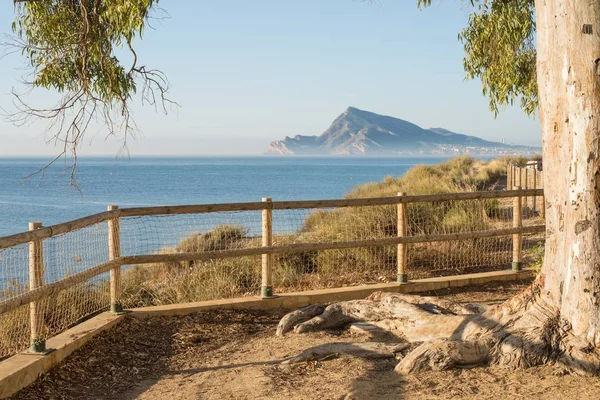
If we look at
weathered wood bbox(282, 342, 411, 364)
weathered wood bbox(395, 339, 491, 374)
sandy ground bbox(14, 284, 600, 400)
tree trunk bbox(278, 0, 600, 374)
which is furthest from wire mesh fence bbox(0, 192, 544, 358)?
tree trunk bbox(278, 0, 600, 374)

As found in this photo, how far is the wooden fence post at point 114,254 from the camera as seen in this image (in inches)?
326

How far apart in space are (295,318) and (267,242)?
58.4 inches

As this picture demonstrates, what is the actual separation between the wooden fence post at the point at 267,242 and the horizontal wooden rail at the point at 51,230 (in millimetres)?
1818

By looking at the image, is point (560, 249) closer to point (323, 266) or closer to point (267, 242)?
point (267, 242)

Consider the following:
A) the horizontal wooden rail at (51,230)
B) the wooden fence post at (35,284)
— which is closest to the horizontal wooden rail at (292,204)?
the horizontal wooden rail at (51,230)

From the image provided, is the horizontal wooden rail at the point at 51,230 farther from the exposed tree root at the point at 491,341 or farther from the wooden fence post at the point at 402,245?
the wooden fence post at the point at 402,245

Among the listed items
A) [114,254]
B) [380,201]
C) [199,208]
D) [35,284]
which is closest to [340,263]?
[380,201]

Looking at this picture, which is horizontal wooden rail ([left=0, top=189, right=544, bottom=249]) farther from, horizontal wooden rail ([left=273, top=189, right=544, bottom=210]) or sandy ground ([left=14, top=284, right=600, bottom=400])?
sandy ground ([left=14, top=284, right=600, bottom=400])

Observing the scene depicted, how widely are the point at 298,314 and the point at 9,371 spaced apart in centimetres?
303

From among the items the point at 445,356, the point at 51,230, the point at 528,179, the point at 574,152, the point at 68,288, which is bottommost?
the point at 445,356

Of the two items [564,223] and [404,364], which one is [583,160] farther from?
[404,364]

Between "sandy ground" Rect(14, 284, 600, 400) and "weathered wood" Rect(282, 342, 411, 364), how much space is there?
0.08 m

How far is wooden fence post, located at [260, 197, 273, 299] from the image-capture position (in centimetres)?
923

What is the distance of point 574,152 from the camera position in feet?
19.6
